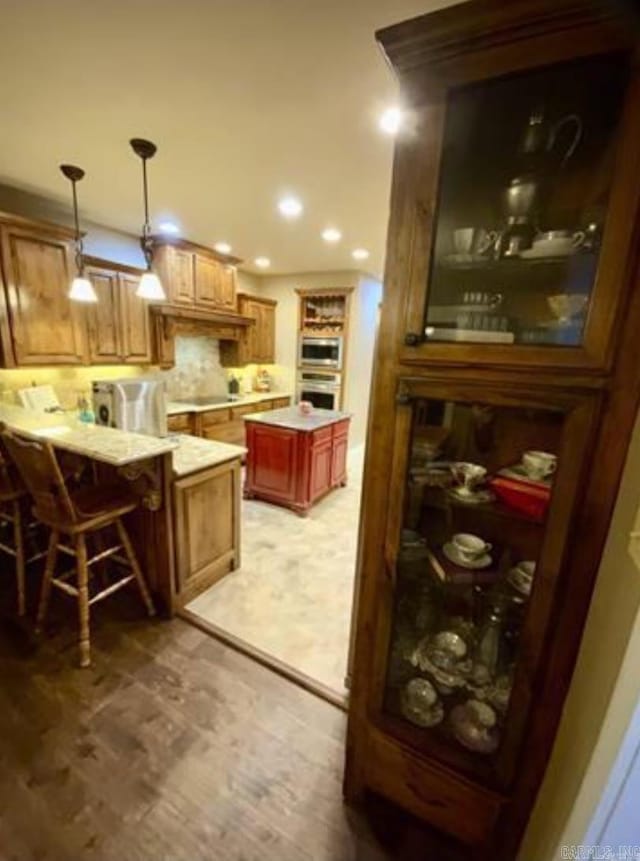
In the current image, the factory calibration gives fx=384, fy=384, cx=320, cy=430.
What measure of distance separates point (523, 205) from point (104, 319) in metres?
3.59

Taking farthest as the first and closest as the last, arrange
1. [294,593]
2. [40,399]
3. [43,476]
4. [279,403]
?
[279,403], [40,399], [294,593], [43,476]

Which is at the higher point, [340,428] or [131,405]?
[131,405]

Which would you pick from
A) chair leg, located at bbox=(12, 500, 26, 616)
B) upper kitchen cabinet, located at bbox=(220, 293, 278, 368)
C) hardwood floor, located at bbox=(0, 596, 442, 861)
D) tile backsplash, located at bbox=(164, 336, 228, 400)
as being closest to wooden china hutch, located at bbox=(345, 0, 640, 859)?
hardwood floor, located at bbox=(0, 596, 442, 861)

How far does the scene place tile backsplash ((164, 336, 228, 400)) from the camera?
485 centimetres

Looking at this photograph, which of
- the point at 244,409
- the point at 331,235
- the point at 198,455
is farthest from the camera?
the point at 244,409

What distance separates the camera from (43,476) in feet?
6.18

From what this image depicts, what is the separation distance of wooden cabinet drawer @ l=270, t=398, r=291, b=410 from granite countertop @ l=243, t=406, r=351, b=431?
4.65 ft

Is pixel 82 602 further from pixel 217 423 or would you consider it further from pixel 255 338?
pixel 255 338

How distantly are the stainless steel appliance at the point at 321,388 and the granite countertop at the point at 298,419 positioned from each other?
4.24 ft

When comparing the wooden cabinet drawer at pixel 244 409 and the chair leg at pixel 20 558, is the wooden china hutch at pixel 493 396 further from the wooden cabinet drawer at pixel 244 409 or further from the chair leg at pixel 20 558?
the wooden cabinet drawer at pixel 244 409

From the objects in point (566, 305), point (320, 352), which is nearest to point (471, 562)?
point (566, 305)

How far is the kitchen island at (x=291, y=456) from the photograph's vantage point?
3682mm

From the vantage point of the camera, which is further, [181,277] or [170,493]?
[181,277]

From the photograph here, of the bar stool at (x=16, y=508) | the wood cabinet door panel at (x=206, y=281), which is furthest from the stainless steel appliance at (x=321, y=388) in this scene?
the bar stool at (x=16, y=508)
